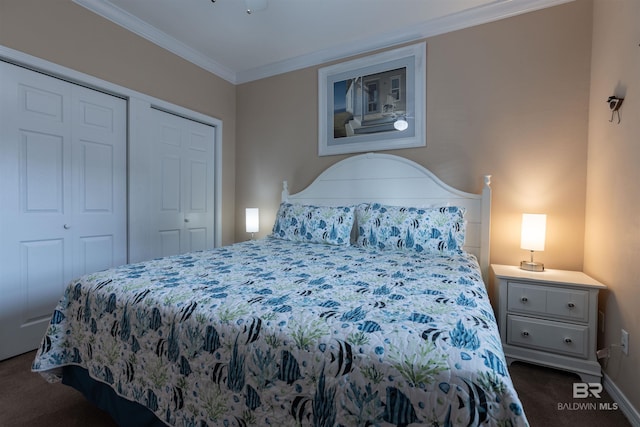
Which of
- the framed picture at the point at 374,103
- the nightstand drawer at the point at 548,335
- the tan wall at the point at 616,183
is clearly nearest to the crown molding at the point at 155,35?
the framed picture at the point at 374,103

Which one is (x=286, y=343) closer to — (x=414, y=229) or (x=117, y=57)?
(x=414, y=229)

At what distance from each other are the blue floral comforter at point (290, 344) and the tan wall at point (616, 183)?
2.81 ft

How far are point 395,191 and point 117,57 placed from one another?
9.02 feet

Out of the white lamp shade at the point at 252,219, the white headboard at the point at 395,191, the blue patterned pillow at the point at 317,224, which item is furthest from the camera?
the white lamp shade at the point at 252,219

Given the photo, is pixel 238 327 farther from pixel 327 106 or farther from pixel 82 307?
pixel 327 106

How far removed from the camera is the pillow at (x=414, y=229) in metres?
2.10

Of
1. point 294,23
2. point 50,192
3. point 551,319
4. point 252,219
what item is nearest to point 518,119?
point 551,319

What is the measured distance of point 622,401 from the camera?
1521mm

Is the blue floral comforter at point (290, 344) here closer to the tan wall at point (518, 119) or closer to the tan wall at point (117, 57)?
the tan wall at point (518, 119)

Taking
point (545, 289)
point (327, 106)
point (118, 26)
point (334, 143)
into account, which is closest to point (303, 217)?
point (334, 143)

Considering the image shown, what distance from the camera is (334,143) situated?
3.06 meters

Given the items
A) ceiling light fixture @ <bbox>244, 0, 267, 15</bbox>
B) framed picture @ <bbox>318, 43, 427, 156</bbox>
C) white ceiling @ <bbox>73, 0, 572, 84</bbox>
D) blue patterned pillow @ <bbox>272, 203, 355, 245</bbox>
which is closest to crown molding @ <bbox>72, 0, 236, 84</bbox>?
white ceiling @ <bbox>73, 0, 572, 84</bbox>

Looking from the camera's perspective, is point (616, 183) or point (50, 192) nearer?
point (616, 183)

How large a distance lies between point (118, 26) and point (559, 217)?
3991 mm
